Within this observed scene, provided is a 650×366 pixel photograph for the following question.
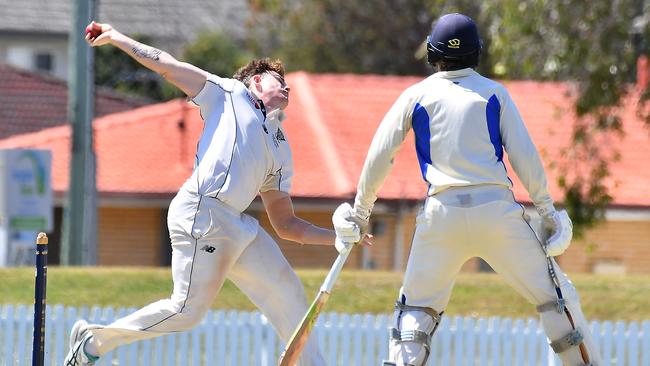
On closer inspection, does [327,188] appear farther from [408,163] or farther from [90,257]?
[90,257]

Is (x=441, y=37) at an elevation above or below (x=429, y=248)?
above

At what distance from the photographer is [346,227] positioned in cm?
670

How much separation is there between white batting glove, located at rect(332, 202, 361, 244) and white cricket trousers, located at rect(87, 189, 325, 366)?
572mm

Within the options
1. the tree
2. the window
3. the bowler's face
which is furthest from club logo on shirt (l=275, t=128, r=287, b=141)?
the window

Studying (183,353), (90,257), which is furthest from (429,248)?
(90,257)

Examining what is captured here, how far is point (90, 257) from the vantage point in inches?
663

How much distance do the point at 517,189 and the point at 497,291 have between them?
1140 cm

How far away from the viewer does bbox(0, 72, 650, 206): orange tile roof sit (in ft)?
80.8

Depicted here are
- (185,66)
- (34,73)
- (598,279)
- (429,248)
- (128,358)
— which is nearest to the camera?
(429,248)

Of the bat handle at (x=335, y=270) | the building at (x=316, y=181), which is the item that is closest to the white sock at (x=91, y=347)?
the bat handle at (x=335, y=270)

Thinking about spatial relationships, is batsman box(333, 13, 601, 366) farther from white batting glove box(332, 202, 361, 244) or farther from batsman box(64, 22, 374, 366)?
batsman box(64, 22, 374, 366)

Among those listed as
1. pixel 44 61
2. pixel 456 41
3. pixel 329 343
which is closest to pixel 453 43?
pixel 456 41

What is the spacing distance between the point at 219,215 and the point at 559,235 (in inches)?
64.4

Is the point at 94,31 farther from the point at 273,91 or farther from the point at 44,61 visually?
the point at 44,61
